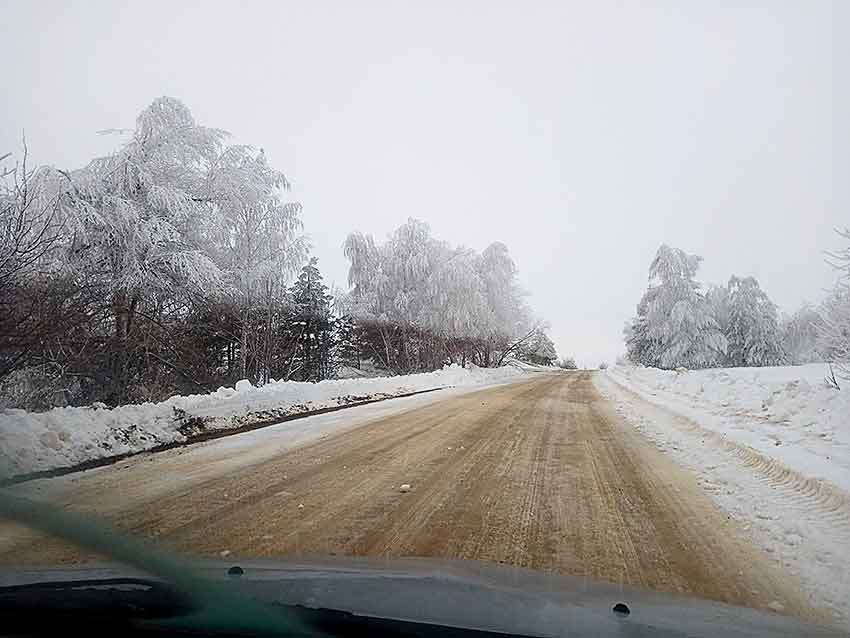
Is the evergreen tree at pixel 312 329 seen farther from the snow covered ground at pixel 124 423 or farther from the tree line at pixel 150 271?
the snow covered ground at pixel 124 423

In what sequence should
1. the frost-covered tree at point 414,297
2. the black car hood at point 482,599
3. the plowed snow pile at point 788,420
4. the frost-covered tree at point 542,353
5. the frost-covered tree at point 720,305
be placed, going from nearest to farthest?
the black car hood at point 482,599, the plowed snow pile at point 788,420, the frost-covered tree at point 414,297, the frost-covered tree at point 720,305, the frost-covered tree at point 542,353

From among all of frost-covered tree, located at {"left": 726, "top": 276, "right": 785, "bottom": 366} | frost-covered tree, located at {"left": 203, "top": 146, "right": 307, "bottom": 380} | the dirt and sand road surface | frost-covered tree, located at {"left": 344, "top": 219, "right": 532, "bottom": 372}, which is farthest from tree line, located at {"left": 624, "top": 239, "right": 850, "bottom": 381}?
the dirt and sand road surface

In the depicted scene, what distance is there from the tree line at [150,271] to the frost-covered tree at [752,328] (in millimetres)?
36658

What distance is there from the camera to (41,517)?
9.70 ft

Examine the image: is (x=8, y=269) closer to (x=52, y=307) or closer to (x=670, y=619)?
(x=52, y=307)

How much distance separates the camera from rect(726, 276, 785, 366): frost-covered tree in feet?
147

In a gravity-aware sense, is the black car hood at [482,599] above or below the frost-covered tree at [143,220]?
below

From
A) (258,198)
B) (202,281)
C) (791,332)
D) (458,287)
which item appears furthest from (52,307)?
(791,332)

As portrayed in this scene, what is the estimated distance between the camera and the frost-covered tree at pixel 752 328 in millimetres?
44656

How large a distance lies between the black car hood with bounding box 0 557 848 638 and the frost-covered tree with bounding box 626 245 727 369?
143ft

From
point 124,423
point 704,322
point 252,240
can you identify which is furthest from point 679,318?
point 124,423

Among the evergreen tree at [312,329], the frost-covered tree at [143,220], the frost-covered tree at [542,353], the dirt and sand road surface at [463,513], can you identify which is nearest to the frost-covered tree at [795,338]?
the frost-covered tree at [542,353]

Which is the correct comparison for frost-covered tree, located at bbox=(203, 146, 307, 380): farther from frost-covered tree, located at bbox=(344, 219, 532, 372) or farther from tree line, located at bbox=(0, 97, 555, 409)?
frost-covered tree, located at bbox=(344, 219, 532, 372)

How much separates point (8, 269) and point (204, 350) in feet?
26.5
